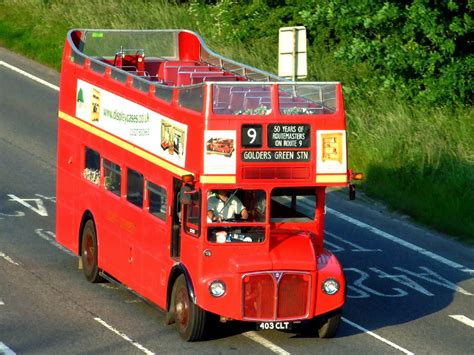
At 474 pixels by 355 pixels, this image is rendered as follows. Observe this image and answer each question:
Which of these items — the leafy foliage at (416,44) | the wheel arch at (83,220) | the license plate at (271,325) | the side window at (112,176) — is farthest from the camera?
the leafy foliage at (416,44)

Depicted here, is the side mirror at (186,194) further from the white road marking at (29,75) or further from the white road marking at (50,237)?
the white road marking at (29,75)

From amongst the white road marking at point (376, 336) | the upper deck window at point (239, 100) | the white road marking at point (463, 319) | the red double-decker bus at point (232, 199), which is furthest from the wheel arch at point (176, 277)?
the white road marking at point (463, 319)

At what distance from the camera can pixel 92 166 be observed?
2230cm

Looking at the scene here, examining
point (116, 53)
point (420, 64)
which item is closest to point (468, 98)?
point (420, 64)

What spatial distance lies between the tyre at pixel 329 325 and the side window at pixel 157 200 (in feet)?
8.20

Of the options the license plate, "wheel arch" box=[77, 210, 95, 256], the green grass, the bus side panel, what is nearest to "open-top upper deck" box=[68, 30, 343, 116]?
the bus side panel

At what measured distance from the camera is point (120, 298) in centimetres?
2114

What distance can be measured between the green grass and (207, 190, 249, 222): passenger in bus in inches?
328

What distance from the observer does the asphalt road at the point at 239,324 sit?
18.6 meters

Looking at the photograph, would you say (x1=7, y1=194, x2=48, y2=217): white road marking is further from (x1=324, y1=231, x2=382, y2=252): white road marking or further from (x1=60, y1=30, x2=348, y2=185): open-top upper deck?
(x1=60, y1=30, x2=348, y2=185): open-top upper deck

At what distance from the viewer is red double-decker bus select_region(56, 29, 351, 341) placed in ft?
59.0

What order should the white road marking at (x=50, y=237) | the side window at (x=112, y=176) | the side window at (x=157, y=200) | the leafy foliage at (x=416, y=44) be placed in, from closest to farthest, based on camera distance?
1. the side window at (x=157, y=200)
2. the side window at (x=112, y=176)
3. the white road marking at (x=50, y=237)
4. the leafy foliage at (x=416, y=44)

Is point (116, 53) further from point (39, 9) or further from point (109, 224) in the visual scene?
point (39, 9)

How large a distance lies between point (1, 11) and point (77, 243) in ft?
70.3
